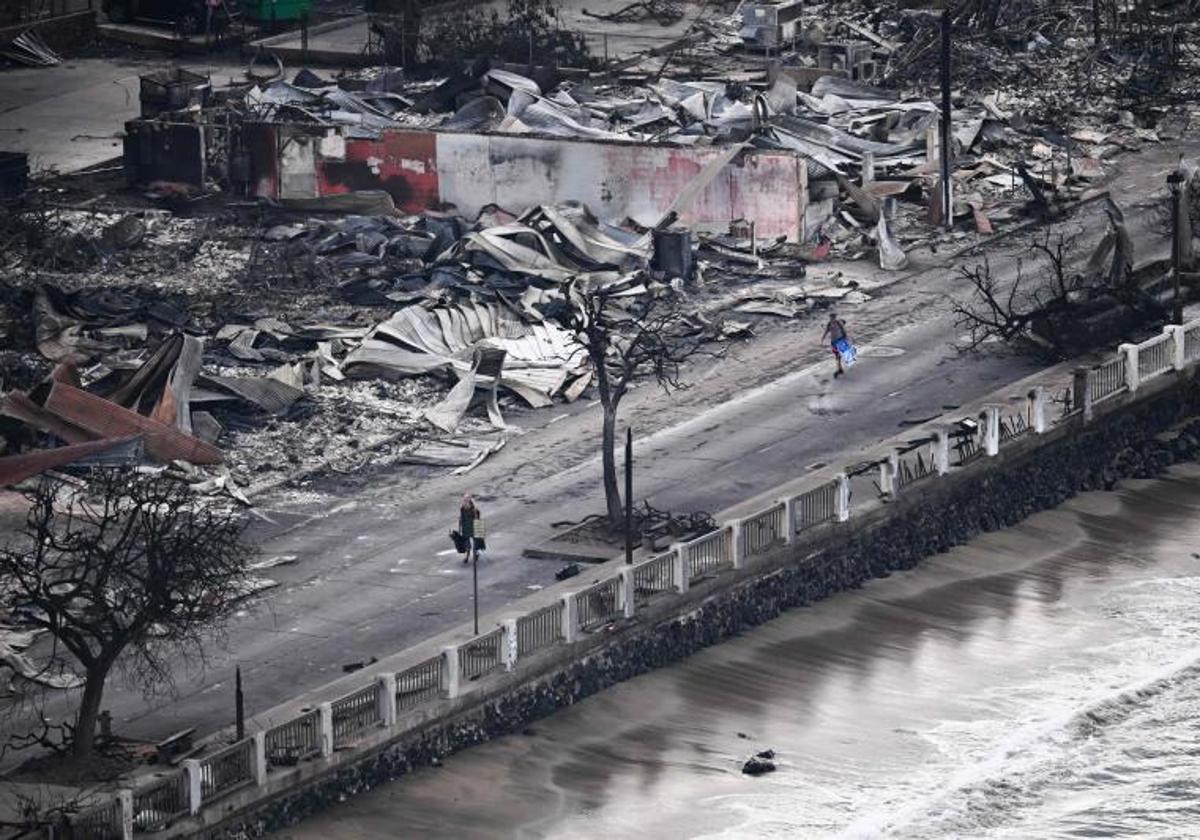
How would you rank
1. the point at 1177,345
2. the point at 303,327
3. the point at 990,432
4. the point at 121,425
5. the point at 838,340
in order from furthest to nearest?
1. the point at 303,327
2. the point at 1177,345
3. the point at 838,340
4. the point at 990,432
5. the point at 121,425

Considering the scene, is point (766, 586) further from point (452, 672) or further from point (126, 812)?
point (126, 812)

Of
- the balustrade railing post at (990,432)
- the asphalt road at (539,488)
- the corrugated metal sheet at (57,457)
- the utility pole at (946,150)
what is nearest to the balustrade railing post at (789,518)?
the asphalt road at (539,488)

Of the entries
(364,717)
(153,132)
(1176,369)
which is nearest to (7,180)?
(153,132)

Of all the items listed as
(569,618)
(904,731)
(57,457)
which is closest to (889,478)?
(904,731)

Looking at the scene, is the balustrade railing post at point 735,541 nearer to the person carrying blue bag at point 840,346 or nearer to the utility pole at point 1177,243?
the person carrying blue bag at point 840,346

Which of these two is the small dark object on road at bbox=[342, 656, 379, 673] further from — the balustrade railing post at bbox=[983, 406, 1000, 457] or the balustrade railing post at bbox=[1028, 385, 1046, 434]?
the balustrade railing post at bbox=[1028, 385, 1046, 434]

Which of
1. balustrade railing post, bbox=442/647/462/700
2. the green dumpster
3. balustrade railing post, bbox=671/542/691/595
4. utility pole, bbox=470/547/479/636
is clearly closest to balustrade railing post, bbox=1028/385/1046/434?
balustrade railing post, bbox=671/542/691/595

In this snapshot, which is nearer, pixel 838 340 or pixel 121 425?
pixel 121 425

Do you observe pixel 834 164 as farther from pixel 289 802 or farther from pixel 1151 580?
pixel 289 802
